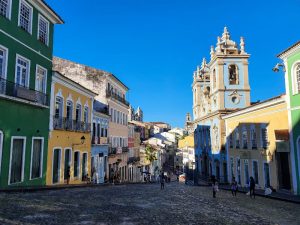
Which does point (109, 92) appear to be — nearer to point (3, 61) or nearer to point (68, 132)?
point (68, 132)

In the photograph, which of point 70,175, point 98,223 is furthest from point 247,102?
point 98,223

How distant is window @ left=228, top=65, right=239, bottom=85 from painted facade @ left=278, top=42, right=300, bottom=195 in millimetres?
17552

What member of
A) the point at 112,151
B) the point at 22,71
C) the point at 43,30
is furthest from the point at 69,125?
the point at 112,151

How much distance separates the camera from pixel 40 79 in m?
16.8

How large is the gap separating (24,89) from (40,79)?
275 cm

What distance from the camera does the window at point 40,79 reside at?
643 inches

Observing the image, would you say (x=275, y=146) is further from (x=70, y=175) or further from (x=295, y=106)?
(x=70, y=175)

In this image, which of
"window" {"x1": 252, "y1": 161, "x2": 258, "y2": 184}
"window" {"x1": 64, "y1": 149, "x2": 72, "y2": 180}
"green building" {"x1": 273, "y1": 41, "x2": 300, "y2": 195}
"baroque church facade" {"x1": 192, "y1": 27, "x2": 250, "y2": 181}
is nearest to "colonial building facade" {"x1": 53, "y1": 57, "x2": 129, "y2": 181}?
"window" {"x1": 64, "y1": 149, "x2": 72, "y2": 180}

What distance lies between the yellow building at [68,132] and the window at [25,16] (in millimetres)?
3442

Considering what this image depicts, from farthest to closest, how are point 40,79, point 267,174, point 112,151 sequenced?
point 112,151 → point 267,174 → point 40,79

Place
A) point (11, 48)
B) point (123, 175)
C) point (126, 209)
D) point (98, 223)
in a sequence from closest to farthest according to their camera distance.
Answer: point (98, 223) → point (126, 209) → point (11, 48) → point (123, 175)

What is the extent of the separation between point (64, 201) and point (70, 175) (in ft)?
33.2

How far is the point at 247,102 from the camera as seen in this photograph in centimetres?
3569

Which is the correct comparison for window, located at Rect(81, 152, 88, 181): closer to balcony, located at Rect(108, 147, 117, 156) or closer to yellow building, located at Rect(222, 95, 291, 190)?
balcony, located at Rect(108, 147, 117, 156)
